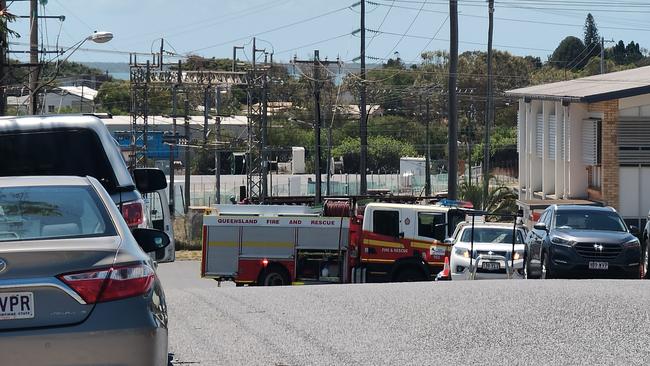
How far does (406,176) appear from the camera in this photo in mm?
72750

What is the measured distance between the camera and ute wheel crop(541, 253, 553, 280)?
21891 millimetres

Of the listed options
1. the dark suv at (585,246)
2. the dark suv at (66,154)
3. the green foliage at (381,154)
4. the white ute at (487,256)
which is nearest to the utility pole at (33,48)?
the white ute at (487,256)

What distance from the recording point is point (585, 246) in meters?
21.5

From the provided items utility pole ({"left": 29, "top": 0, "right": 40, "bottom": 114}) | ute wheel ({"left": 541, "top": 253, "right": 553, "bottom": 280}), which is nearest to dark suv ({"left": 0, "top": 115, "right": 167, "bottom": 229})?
ute wheel ({"left": 541, "top": 253, "right": 553, "bottom": 280})

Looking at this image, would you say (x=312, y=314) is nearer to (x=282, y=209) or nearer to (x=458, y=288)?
(x=458, y=288)

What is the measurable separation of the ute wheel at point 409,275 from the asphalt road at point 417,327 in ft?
52.3

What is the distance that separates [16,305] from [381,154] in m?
89.2

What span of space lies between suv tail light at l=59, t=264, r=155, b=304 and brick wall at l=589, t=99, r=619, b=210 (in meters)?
35.8

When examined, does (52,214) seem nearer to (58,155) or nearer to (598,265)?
(58,155)

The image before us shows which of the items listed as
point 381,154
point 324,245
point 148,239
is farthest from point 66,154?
point 381,154

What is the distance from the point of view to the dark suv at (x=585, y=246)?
2152cm

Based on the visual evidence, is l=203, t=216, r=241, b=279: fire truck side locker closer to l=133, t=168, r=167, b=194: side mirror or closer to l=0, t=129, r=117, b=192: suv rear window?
l=133, t=168, r=167, b=194: side mirror

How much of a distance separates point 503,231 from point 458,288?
12.5 meters

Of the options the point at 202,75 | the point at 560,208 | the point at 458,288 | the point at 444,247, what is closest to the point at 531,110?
the point at 202,75
